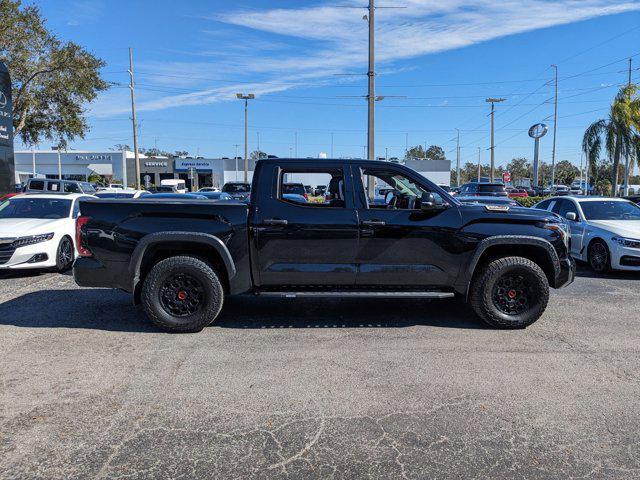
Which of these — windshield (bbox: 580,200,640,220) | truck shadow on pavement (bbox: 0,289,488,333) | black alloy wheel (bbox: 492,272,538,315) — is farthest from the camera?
windshield (bbox: 580,200,640,220)

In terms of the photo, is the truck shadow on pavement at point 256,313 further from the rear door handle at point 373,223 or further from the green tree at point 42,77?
the green tree at point 42,77

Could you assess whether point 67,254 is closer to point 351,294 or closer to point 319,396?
point 351,294

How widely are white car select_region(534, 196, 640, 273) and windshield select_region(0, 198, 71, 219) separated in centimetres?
1012

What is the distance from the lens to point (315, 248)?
5.72 m

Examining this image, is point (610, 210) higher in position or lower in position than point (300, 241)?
higher

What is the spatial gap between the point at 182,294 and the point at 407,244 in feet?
8.45

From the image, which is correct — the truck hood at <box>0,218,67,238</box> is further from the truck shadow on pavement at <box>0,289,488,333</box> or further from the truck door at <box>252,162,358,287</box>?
the truck door at <box>252,162,358,287</box>

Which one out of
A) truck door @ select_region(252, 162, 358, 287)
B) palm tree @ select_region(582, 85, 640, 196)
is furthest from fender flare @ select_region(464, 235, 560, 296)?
palm tree @ select_region(582, 85, 640, 196)

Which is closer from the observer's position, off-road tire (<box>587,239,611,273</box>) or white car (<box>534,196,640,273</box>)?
white car (<box>534,196,640,273</box>)

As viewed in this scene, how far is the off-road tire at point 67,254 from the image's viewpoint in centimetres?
924

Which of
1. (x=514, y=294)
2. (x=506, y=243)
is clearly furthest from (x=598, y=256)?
(x=506, y=243)

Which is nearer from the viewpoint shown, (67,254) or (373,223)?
(373,223)

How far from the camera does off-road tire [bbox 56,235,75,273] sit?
9242 mm

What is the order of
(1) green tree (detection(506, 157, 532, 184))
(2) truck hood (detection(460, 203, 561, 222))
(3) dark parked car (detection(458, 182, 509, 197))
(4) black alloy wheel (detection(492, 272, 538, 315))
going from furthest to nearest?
(1) green tree (detection(506, 157, 532, 184)) < (3) dark parked car (detection(458, 182, 509, 197)) < (4) black alloy wheel (detection(492, 272, 538, 315)) < (2) truck hood (detection(460, 203, 561, 222))
